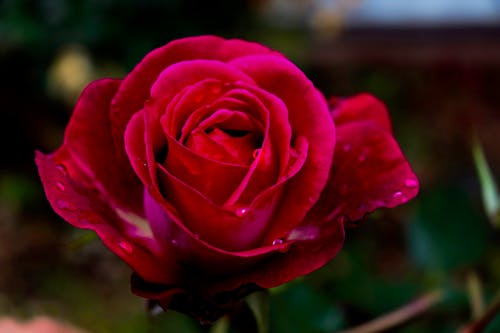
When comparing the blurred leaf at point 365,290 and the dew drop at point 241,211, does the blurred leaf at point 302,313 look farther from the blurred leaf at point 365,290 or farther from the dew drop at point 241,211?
the dew drop at point 241,211

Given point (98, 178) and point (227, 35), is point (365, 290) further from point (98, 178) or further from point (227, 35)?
point (227, 35)

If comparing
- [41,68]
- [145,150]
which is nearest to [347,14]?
[41,68]

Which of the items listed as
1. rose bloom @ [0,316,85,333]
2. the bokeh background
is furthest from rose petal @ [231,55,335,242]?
the bokeh background

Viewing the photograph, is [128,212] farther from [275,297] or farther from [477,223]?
[477,223]

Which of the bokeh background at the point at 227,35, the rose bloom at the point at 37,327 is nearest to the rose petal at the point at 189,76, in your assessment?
the rose bloom at the point at 37,327

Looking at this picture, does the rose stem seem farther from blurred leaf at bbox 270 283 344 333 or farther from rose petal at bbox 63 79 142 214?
rose petal at bbox 63 79 142 214

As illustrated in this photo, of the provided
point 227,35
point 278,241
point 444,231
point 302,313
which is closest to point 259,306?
point 278,241
